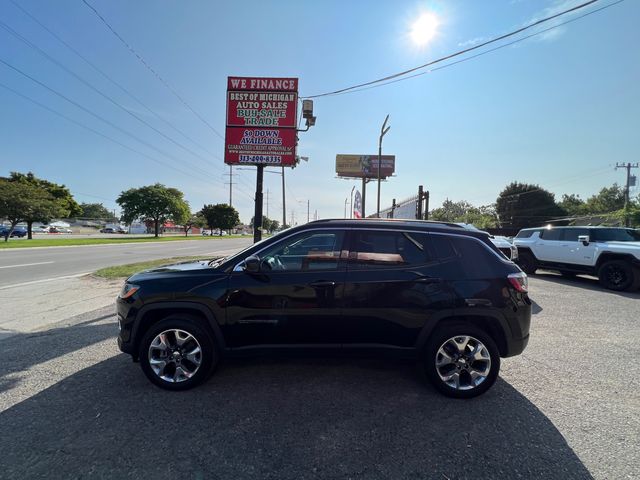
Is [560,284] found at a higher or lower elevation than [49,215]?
lower

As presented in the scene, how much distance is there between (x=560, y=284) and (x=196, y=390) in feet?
36.1

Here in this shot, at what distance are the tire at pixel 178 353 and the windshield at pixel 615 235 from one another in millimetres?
11674

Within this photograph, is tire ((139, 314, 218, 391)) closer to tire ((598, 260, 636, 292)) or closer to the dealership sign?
the dealership sign

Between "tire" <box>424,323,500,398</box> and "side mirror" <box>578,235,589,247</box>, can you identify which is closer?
"tire" <box>424,323,500,398</box>

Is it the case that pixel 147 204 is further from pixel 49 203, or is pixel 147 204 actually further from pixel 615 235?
pixel 615 235

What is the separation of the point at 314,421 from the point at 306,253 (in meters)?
1.60

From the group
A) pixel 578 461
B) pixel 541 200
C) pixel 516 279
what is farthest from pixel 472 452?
pixel 541 200

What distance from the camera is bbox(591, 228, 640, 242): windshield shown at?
9.55m

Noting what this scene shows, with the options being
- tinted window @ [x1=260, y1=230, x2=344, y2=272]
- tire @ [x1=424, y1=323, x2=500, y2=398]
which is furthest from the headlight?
tire @ [x1=424, y1=323, x2=500, y2=398]

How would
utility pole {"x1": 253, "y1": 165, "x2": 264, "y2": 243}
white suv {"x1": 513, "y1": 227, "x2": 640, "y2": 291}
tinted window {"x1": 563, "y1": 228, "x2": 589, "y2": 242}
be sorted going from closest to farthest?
white suv {"x1": 513, "y1": 227, "x2": 640, "y2": 291} < tinted window {"x1": 563, "y1": 228, "x2": 589, "y2": 242} < utility pole {"x1": 253, "y1": 165, "x2": 264, "y2": 243}

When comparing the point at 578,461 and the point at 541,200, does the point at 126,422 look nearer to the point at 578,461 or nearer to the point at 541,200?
the point at 578,461

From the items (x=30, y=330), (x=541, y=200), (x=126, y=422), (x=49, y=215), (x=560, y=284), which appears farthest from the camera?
(x=541, y=200)

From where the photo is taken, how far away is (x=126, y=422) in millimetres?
2719

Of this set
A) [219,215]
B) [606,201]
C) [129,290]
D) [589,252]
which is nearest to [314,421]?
[129,290]
